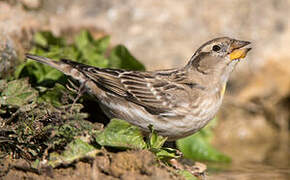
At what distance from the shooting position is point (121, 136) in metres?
4.16

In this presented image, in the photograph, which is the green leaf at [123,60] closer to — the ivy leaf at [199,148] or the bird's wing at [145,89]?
the bird's wing at [145,89]

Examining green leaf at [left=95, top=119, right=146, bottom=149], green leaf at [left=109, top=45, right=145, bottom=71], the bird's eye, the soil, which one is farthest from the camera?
green leaf at [left=109, top=45, right=145, bottom=71]

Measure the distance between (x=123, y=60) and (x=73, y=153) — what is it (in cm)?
201

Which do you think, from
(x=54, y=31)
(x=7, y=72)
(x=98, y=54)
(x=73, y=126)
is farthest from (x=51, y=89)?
(x=54, y=31)

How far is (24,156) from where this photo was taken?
4086 mm

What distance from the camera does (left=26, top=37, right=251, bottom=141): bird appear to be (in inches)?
181

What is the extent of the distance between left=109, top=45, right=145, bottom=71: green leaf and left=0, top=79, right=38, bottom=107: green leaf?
137 centimetres

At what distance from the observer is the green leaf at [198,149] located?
576cm

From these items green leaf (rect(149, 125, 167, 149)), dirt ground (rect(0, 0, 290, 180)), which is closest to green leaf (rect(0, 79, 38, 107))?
green leaf (rect(149, 125, 167, 149))

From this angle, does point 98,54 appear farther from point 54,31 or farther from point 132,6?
point 132,6

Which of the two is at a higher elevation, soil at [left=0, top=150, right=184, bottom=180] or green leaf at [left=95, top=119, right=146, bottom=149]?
green leaf at [left=95, top=119, right=146, bottom=149]

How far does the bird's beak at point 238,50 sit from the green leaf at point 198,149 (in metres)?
1.32

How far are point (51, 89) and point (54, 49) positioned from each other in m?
1.22

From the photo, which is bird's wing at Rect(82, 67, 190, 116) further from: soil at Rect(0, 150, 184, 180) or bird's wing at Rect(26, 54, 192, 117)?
soil at Rect(0, 150, 184, 180)
